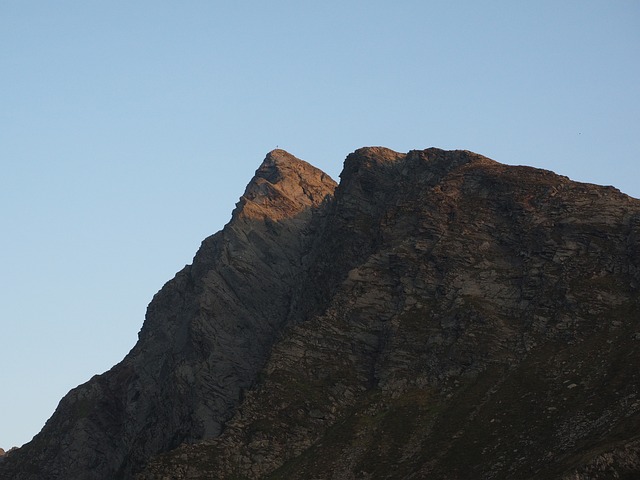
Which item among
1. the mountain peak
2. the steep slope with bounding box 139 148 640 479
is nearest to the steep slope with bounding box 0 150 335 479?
the mountain peak

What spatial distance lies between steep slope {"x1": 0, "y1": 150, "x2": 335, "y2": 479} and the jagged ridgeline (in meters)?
0.36

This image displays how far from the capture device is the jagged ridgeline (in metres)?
98.8

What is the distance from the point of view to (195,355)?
140 metres

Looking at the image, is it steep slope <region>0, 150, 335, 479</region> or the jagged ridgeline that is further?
steep slope <region>0, 150, 335, 479</region>

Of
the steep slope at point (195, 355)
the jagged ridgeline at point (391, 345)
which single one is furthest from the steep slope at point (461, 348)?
the steep slope at point (195, 355)

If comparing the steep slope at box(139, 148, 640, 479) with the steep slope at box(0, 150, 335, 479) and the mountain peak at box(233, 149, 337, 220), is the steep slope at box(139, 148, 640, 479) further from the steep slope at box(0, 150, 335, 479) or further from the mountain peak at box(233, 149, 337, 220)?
the mountain peak at box(233, 149, 337, 220)

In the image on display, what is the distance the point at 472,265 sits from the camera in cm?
12794

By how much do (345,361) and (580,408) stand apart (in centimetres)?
3263

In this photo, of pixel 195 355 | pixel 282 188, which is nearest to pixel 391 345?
pixel 195 355

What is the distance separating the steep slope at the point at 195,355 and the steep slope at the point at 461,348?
10296mm

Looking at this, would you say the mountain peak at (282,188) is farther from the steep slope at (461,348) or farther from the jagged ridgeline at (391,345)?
the steep slope at (461,348)

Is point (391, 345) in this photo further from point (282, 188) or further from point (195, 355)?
point (282, 188)

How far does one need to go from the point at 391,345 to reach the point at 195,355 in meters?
32.4

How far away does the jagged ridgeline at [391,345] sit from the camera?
98812 mm
